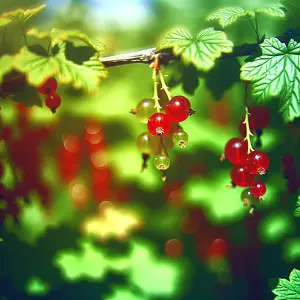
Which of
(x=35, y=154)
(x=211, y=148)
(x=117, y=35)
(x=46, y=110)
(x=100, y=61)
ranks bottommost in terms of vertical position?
(x=100, y=61)

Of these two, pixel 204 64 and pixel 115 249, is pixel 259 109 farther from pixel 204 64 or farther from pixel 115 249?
pixel 115 249

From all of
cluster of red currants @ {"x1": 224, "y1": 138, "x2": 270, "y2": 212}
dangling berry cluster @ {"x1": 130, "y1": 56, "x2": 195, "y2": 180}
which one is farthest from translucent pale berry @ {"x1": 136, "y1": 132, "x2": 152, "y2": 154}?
cluster of red currants @ {"x1": 224, "y1": 138, "x2": 270, "y2": 212}

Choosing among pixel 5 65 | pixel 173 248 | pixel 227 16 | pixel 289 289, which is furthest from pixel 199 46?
pixel 173 248

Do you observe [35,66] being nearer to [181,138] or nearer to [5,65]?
[5,65]

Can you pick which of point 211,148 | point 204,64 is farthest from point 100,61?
point 211,148


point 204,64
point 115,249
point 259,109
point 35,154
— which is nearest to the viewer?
point 204,64

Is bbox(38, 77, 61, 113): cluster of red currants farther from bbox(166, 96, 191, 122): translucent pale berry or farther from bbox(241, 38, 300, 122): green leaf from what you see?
bbox(241, 38, 300, 122): green leaf
